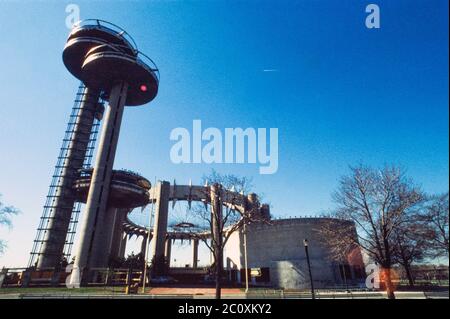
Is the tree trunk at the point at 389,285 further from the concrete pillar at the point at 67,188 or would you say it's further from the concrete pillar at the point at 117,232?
the concrete pillar at the point at 117,232

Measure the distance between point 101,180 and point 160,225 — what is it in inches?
607

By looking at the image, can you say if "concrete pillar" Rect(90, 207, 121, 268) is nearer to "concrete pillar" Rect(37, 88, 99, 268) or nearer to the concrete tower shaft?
the concrete tower shaft

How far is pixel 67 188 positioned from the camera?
177ft

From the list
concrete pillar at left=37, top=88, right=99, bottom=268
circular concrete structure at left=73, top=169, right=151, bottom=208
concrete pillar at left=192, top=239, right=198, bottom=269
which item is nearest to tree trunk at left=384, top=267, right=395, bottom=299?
circular concrete structure at left=73, top=169, right=151, bottom=208

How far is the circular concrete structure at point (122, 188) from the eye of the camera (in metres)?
51.7

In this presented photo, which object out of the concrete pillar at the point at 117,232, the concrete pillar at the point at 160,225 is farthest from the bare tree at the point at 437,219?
the concrete pillar at the point at 117,232

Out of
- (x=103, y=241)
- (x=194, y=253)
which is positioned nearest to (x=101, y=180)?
(x=103, y=241)

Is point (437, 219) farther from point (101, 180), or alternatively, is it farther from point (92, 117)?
point (92, 117)

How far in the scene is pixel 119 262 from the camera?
5266 centimetres

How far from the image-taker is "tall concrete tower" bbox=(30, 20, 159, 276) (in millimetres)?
48500

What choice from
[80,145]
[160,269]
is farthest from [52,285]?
[80,145]

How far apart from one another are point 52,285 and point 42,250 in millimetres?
12585
